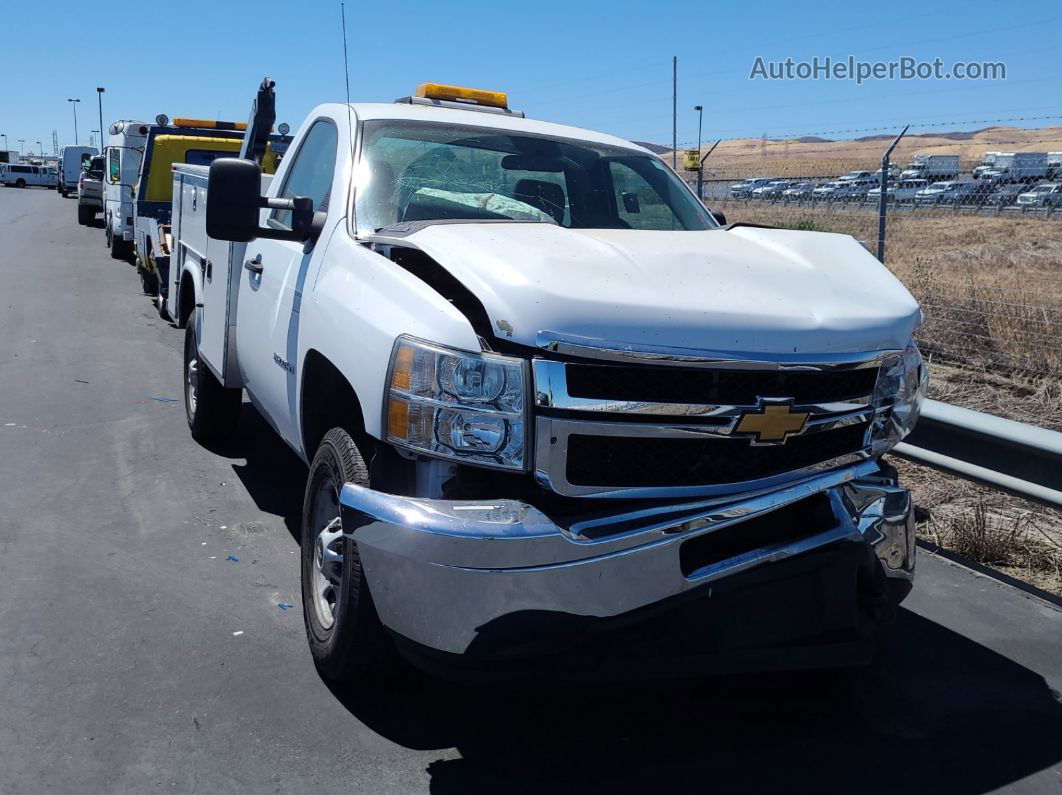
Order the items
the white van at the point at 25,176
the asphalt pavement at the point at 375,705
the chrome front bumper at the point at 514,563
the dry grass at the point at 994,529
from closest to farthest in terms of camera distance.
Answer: the chrome front bumper at the point at 514,563 < the asphalt pavement at the point at 375,705 < the dry grass at the point at 994,529 < the white van at the point at 25,176

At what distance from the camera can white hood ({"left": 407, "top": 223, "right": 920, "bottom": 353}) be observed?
3061 mm

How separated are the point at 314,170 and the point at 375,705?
267 cm

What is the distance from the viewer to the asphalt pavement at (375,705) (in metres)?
3.29

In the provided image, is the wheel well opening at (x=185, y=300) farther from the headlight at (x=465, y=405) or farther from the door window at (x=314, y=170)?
the headlight at (x=465, y=405)

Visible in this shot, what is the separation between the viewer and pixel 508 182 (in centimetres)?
476

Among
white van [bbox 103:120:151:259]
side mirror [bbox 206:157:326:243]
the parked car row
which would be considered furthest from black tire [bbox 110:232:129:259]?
side mirror [bbox 206:157:326:243]

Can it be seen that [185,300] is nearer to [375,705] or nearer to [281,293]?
[281,293]

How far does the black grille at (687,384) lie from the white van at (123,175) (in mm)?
15285

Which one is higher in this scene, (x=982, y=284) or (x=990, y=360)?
(x=982, y=284)

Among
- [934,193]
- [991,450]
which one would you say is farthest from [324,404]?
[934,193]

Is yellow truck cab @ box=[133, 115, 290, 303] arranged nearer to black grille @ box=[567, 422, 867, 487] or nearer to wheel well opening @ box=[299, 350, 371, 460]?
wheel well opening @ box=[299, 350, 371, 460]

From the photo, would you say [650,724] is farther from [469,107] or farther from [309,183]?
[469,107]

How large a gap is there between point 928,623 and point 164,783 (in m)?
3.11

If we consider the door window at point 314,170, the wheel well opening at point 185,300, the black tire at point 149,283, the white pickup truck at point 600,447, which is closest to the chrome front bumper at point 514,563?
the white pickup truck at point 600,447
